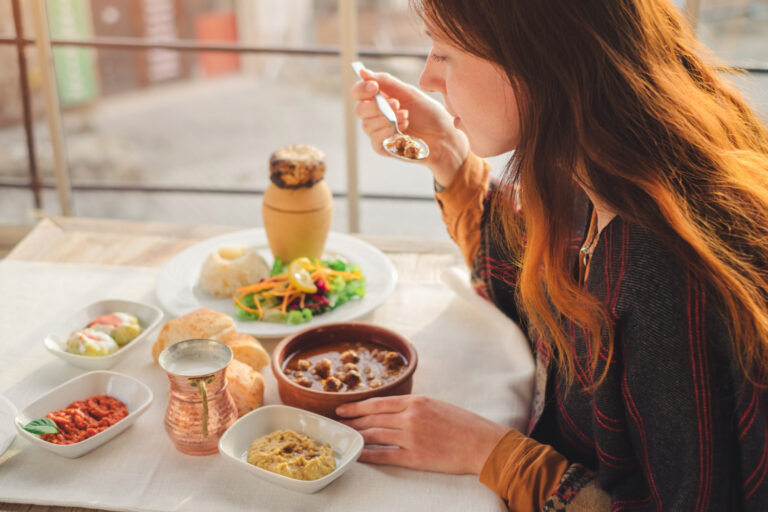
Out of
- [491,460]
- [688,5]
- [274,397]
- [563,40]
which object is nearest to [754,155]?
[563,40]

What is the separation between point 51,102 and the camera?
232 cm

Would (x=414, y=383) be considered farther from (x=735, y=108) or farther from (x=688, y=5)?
(x=688, y=5)

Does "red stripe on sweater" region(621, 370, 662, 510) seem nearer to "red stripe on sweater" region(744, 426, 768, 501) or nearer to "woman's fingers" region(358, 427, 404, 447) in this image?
"red stripe on sweater" region(744, 426, 768, 501)

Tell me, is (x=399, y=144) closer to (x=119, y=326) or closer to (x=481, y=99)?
(x=481, y=99)

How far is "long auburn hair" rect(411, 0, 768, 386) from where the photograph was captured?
96 cm

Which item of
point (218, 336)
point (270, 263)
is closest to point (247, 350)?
point (218, 336)

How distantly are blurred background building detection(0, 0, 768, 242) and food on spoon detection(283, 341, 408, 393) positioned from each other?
4.74 m

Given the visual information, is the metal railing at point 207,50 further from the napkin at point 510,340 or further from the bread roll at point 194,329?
the bread roll at point 194,329

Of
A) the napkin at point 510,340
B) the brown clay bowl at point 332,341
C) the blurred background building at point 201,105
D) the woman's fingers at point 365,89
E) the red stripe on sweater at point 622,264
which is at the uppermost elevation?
the woman's fingers at point 365,89

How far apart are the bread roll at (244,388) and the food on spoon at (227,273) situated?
0.33 metres

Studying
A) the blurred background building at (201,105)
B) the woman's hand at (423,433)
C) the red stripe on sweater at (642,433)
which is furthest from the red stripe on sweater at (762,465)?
the blurred background building at (201,105)

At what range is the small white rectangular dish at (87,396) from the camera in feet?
A: 3.50

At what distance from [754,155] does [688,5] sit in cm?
117

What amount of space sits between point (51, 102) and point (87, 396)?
1417 millimetres
